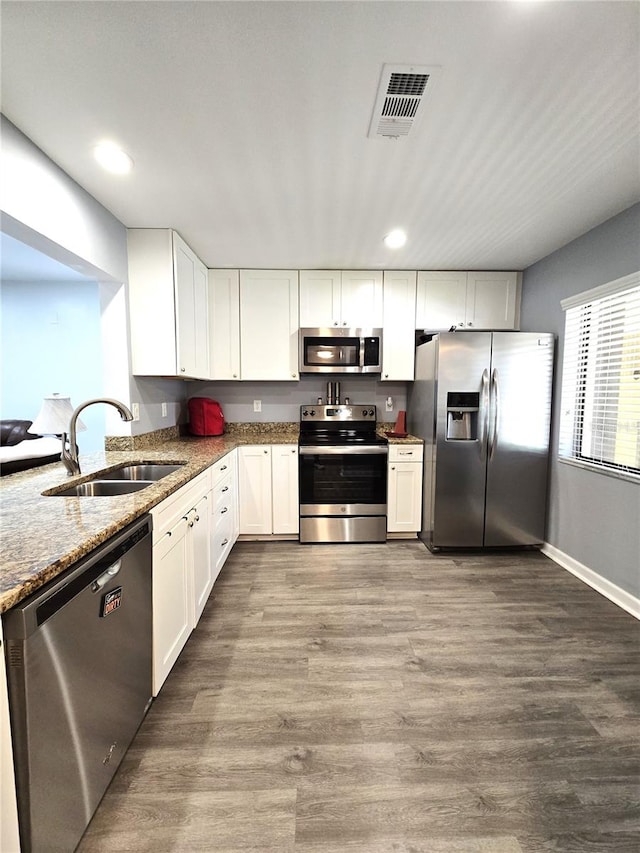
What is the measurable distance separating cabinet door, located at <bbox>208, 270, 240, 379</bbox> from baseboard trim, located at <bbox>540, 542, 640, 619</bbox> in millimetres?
3110

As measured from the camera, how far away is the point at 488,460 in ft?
9.68

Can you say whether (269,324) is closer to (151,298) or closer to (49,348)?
(151,298)

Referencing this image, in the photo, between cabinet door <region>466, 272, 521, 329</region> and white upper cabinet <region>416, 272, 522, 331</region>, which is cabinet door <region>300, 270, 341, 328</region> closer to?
white upper cabinet <region>416, 272, 522, 331</region>

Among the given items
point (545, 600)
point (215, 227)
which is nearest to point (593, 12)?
point (215, 227)

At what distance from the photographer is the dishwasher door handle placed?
108 cm

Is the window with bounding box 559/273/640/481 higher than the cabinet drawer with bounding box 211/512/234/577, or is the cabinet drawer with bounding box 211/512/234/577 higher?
the window with bounding box 559/273/640/481

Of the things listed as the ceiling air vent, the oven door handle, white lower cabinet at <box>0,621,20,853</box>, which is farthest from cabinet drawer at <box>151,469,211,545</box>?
the ceiling air vent

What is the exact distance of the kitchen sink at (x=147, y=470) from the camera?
7.00 ft

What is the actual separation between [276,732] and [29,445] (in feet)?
9.37

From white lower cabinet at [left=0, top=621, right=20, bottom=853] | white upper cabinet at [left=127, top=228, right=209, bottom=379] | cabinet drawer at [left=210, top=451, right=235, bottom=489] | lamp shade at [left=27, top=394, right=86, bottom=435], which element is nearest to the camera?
white lower cabinet at [left=0, top=621, right=20, bottom=853]

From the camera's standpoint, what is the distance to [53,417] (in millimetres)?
2115

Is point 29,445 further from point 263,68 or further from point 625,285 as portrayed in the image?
point 625,285

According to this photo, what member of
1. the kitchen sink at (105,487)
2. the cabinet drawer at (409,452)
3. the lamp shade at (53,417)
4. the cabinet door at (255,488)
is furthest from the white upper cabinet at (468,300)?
the lamp shade at (53,417)

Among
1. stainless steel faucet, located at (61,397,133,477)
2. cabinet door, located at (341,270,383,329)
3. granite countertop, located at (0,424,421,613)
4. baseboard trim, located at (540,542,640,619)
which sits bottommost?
baseboard trim, located at (540,542,640,619)
